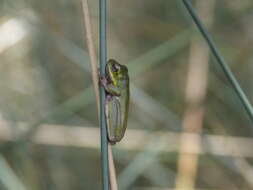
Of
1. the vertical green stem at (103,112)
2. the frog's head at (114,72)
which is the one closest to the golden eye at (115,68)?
the frog's head at (114,72)

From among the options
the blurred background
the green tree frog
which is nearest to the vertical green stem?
the green tree frog

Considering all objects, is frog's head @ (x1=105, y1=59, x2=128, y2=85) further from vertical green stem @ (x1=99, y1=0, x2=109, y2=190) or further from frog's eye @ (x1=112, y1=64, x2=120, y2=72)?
vertical green stem @ (x1=99, y1=0, x2=109, y2=190)

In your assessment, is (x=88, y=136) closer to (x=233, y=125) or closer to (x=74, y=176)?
(x=74, y=176)

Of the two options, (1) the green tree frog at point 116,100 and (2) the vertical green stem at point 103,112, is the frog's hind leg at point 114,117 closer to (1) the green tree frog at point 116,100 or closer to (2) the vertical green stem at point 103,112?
(1) the green tree frog at point 116,100

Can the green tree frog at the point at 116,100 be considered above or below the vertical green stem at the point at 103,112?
above

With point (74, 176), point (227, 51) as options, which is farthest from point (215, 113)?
point (74, 176)

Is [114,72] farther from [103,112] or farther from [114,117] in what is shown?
[103,112]
